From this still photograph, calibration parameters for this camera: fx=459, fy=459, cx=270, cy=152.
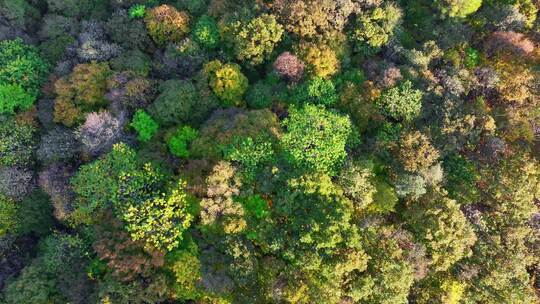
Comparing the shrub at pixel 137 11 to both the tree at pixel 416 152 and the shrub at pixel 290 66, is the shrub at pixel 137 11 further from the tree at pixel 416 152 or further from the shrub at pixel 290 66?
the tree at pixel 416 152

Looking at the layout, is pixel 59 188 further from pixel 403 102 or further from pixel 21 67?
pixel 403 102

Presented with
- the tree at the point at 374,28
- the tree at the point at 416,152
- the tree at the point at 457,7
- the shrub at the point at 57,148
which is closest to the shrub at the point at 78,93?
the shrub at the point at 57,148

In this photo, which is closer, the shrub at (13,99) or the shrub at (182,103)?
the shrub at (182,103)

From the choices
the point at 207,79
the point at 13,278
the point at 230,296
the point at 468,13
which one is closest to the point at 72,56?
the point at 207,79

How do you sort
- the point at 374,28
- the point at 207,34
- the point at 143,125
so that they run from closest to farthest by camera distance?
the point at 143,125
the point at 374,28
the point at 207,34

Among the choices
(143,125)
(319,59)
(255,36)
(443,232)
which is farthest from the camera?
(255,36)

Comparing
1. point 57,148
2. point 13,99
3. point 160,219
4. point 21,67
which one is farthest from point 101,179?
point 21,67
